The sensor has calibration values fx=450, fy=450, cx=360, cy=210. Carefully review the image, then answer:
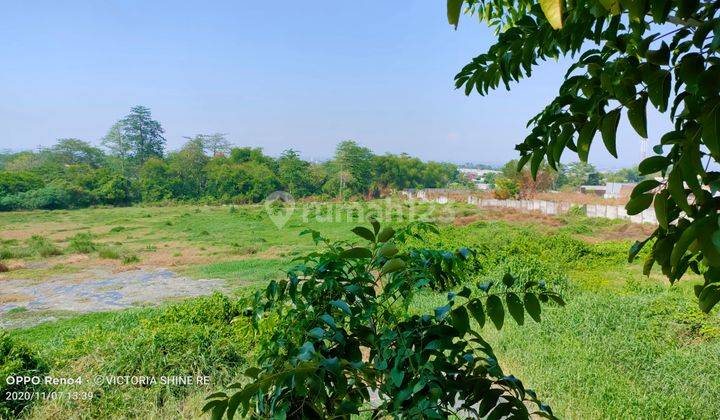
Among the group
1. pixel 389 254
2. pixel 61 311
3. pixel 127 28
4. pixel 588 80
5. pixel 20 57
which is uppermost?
pixel 127 28

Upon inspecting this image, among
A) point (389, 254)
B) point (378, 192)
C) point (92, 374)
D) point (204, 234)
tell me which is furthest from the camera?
point (378, 192)

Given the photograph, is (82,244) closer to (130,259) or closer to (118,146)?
(130,259)

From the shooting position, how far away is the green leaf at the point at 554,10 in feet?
0.59

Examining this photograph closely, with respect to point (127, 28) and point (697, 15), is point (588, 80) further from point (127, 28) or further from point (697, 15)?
point (127, 28)

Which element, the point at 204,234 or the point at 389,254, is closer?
the point at 389,254

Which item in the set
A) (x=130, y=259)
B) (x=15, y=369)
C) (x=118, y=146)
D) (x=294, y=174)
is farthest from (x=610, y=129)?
(x=118, y=146)

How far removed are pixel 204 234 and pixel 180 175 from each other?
6.23 ft

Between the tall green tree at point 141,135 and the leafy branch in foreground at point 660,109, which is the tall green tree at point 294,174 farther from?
the leafy branch in foreground at point 660,109

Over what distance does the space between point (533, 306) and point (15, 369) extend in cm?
208

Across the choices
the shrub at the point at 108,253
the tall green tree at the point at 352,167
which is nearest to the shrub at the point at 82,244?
the shrub at the point at 108,253

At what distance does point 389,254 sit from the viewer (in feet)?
1.87

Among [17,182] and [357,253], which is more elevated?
[17,182]

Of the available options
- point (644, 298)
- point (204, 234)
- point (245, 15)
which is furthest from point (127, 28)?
point (644, 298)

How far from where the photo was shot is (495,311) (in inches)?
19.6
